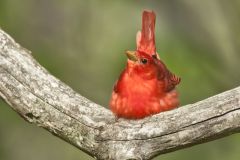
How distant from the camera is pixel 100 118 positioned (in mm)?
4879

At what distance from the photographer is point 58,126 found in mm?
4852

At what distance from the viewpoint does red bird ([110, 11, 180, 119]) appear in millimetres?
4809

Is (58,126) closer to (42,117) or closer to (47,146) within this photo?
(42,117)

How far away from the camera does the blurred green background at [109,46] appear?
7.26 metres

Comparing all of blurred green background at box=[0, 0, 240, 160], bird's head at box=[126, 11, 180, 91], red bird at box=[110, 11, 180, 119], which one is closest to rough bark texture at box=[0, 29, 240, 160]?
red bird at box=[110, 11, 180, 119]

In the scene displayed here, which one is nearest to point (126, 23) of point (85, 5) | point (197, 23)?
point (85, 5)

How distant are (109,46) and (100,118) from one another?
3.44 m

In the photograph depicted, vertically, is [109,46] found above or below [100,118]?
above

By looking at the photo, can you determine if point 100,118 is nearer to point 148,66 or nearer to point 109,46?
point 148,66

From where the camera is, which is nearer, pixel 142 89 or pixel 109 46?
pixel 142 89

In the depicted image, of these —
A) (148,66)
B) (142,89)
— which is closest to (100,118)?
(142,89)

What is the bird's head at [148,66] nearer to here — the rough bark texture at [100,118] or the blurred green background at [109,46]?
the rough bark texture at [100,118]

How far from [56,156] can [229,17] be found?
2427mm

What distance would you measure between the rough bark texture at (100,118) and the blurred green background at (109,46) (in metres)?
2.08
